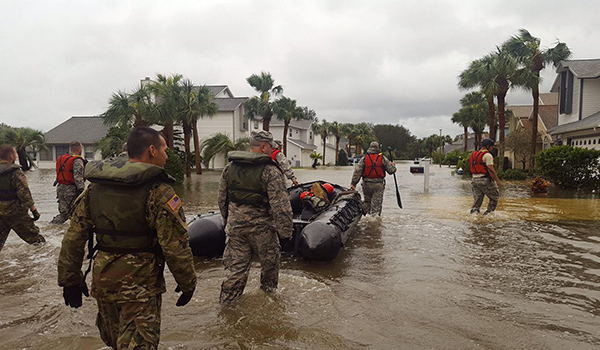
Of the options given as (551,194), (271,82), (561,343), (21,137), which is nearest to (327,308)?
(561,343)

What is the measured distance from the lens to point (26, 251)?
680 cm

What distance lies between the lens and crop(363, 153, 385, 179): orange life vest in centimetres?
938

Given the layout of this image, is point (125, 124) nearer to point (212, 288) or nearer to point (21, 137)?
point (21, 137)

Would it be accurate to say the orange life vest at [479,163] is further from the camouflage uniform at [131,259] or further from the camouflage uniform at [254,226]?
the camouflage uniform at [131,259]

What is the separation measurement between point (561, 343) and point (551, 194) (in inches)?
522

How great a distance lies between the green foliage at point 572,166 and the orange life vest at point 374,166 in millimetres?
10283

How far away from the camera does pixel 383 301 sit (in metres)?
4.75

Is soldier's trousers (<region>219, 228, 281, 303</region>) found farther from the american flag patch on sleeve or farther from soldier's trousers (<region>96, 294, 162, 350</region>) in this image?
the american flag patch on sleeve

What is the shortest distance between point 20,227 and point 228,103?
30308mm

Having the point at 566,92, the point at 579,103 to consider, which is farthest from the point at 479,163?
the point at 566,92

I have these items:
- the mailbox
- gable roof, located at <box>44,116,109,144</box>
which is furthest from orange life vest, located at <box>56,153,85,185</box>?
gable roof, located at <box>44,116,109,144</box>

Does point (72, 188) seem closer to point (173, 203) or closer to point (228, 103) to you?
point (173, 203)

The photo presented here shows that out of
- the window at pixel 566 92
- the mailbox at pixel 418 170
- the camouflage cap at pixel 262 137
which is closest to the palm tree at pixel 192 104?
the mailbox at pixel 418 170

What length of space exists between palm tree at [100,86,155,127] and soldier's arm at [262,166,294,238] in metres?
19.6
